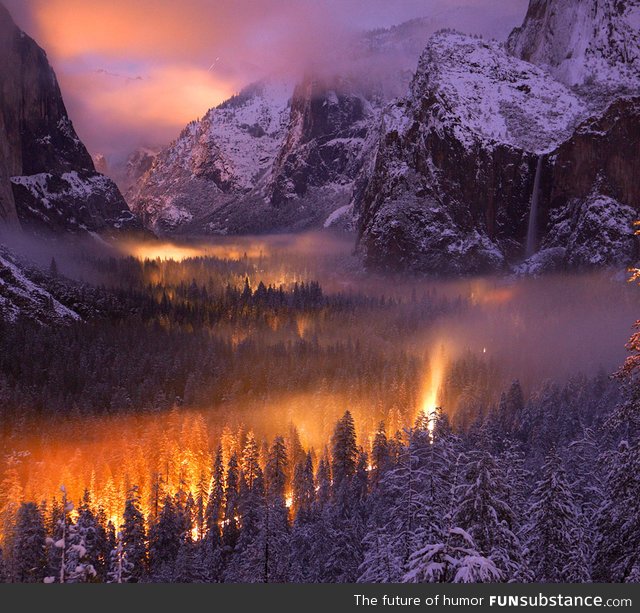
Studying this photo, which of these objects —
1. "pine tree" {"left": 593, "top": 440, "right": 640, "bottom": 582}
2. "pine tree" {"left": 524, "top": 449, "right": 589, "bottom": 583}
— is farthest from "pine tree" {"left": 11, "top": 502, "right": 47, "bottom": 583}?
"pine tree" {"left": 593, "top": 440, "right": 640, "bottom": 582}

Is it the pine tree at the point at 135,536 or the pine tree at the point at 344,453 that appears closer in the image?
the pine tree at the point at 135,536

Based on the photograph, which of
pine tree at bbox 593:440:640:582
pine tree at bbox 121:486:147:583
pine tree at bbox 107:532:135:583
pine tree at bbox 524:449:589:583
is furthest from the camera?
pine tree at bbox 121:486:147:583

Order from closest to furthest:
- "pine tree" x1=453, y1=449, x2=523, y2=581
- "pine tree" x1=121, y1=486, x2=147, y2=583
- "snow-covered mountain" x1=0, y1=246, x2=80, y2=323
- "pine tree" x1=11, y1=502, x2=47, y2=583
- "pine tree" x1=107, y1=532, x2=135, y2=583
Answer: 1. "pine tree" x1=453, y1=449, x2=523, y2=581
2. "pine tree" x1=107, y1=532, x2=135, y2=583
3. "pine tree" x1=11, y1=502, x2=47, y2=583
4. "pine tree" x1=121, y1=486, x2=147, y2=583
5. "snow-covered mountain" x1=0, y1=246, x2=80, y2=323

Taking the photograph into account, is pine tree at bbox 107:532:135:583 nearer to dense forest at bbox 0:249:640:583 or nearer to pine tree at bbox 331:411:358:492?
dense forest at bbox 0:249:640:583

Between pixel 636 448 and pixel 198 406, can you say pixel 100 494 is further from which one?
pixel 636 448

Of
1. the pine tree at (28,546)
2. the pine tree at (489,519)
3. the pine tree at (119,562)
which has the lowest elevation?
the pine tree at (28,546)

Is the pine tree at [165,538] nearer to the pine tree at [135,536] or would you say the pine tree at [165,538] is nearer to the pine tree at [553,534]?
the pine tree at [135,536]

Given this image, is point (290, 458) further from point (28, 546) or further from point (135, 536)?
point (28, 546)

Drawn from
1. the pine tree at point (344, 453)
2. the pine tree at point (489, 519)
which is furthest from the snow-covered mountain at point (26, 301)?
the pine tree at point (489, 519)

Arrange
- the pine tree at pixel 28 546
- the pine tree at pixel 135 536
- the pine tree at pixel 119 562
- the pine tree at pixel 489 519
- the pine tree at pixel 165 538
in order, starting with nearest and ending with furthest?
the pine tree at pixel 489 519 < the pine tree at pixel 119 562 < the pine tree at pixel 28 546 < the pine tree at pixel 135 536 < the pine tree at pixel 165 538
